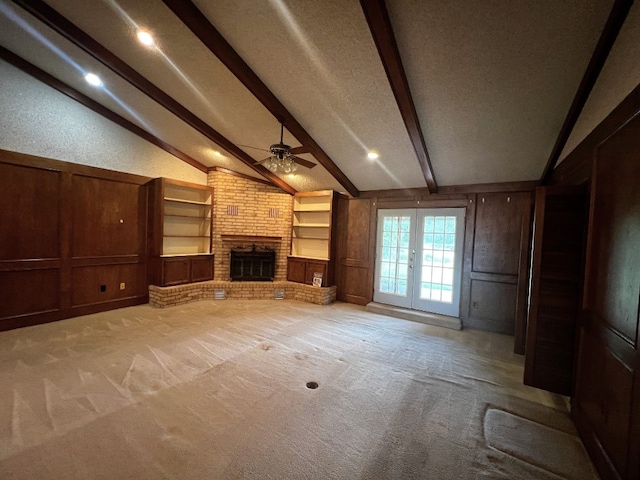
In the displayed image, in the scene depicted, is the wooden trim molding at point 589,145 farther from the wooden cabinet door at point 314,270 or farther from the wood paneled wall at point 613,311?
the wooden cabinet door at point 314,270

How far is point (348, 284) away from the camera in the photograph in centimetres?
601

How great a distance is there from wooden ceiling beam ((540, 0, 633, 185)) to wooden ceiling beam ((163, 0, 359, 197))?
3091mm

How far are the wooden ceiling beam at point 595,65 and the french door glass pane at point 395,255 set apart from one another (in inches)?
102

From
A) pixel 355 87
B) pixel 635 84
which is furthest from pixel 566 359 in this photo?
pixel 355 87

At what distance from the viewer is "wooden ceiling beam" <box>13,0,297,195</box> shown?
281 cm

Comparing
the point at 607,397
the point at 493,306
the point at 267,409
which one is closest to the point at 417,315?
the point at 493,306

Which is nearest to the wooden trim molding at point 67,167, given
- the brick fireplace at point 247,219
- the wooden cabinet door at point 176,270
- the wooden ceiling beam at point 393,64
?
the brick fireplace at point 247,219

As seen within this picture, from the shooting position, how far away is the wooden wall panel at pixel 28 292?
12.0 ft

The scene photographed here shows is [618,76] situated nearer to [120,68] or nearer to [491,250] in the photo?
[491,250]

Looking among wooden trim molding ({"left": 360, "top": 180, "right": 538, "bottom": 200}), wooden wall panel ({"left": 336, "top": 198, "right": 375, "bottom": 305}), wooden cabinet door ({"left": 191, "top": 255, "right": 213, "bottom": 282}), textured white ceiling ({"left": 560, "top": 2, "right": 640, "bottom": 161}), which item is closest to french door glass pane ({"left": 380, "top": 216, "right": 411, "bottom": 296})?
wooden wall panel ({"left": 336, "top": 198, "right": 375, "bottom": 305})

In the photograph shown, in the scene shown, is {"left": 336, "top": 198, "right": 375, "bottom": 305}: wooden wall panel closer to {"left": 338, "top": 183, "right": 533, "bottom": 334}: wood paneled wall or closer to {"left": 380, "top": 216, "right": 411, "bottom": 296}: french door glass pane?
{"left": 380, "top": 216, "right": 411, "bottom": 296}: french door glass pane

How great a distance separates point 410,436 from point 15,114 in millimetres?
6028

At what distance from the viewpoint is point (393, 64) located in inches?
100

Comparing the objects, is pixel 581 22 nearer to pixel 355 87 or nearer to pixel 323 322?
pixel 355 87
